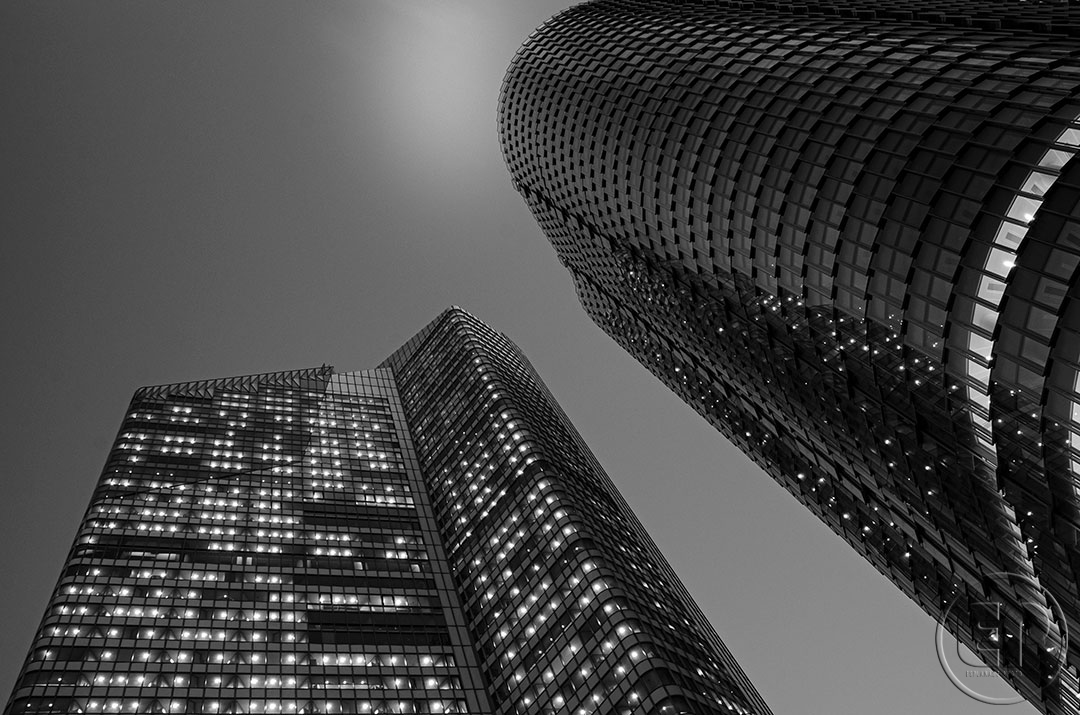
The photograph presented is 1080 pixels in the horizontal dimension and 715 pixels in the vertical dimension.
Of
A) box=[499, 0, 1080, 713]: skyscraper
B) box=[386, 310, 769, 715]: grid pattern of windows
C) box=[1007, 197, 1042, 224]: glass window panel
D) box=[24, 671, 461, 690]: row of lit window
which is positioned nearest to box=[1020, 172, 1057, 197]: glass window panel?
box=[499, 0, 1080, 713]: skyscraper

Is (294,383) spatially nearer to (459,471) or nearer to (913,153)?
(459,471)

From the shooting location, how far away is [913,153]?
140 feet

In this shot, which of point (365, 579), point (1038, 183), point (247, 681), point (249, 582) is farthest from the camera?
point (365, 579)

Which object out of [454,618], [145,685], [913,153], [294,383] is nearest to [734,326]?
[913,153]

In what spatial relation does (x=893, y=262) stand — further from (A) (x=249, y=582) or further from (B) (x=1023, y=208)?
(A) (x=249, y=582)

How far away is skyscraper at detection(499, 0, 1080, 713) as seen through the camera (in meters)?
35.1

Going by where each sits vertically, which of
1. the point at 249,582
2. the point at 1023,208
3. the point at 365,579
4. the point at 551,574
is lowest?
the point at 365,579

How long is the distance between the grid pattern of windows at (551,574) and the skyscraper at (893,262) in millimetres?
21305

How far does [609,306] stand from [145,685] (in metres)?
105

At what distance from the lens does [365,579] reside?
8531 centimetres

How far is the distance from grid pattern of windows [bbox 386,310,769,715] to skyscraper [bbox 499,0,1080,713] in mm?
21305

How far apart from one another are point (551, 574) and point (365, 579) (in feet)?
79.1

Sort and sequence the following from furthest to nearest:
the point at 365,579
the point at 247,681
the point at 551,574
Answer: the point at 365,579, the point at 551,574, the point at 247,681

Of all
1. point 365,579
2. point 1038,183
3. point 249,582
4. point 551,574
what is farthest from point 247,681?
point 1038,183
